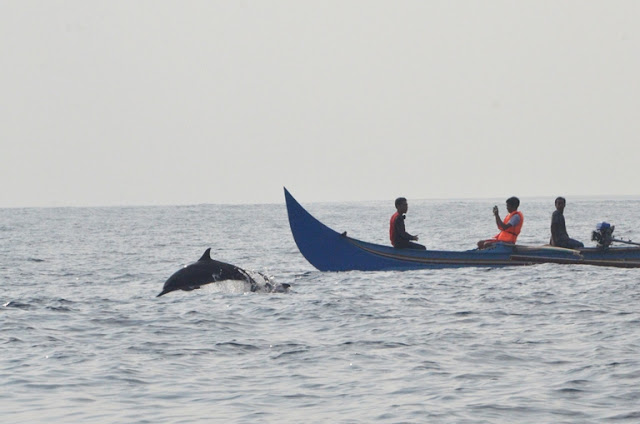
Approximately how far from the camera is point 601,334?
39.8 feet

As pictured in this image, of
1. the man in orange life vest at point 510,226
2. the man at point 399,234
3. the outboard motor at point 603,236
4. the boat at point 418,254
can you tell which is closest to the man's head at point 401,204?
the man at point 399,234

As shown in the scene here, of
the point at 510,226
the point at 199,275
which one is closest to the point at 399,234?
the point at 510,226

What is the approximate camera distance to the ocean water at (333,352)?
28.5 feet

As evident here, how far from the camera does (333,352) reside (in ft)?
36.8

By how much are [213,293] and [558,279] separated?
695 centimetres

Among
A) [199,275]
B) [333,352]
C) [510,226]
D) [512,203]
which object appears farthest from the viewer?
[510,226]

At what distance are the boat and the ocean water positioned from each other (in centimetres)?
107

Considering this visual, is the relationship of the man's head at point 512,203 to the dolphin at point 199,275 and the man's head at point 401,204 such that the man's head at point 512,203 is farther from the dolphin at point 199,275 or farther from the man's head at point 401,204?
the dolphin at point 199,275

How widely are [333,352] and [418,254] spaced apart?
9746 mm

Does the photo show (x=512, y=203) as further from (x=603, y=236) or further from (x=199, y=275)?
(x=199, y=275)

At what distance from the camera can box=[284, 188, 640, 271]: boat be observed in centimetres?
2014

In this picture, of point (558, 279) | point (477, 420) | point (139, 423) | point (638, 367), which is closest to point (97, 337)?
point (139, 423)

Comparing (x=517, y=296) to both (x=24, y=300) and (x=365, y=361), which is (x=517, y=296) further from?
(x=24, y=300)

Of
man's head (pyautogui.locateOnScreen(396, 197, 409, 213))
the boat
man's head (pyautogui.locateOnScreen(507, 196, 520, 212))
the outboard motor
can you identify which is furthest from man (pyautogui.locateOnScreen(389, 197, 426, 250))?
the outboard motor
